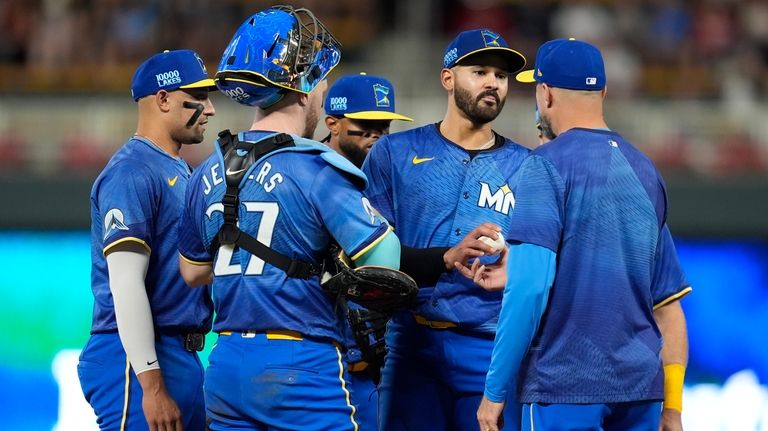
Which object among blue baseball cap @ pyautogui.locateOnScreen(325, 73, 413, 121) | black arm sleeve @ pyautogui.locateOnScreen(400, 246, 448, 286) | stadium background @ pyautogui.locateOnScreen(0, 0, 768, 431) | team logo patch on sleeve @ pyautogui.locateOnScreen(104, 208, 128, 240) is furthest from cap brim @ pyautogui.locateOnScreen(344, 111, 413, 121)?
stadium background @ pyautogui.locateOnScreen(0, 0, 768, 431)

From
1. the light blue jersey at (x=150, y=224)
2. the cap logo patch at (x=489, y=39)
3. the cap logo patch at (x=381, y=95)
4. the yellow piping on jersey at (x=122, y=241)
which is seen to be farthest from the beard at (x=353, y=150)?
the yellow piping on jersey at (x=122, y=241)

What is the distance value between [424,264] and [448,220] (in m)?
0.26

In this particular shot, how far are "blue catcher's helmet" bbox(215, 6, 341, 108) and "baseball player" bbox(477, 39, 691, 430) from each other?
840mm

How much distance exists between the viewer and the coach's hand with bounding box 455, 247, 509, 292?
491cm

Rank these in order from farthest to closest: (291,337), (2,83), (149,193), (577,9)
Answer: (577,9) → (2,83) → (149,193) → (291,337)

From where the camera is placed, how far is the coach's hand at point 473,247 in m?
4.89

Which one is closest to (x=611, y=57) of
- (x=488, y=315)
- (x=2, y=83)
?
(x=2, y=83)

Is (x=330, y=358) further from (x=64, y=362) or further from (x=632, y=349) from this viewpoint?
(x=64, y=362)

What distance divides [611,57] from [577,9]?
3.66 feet

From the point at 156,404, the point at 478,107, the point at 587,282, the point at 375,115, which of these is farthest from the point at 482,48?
the point at 156,404

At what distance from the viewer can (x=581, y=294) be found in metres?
4.18

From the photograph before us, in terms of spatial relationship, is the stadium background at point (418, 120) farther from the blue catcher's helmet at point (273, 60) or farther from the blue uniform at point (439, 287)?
the blue catcher's helmet at point (273, 60)

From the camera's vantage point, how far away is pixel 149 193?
4.93 m

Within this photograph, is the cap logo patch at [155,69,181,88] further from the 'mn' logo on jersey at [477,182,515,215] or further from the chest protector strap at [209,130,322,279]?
the 'mn' logo on jersey at [477,182,515,215]
